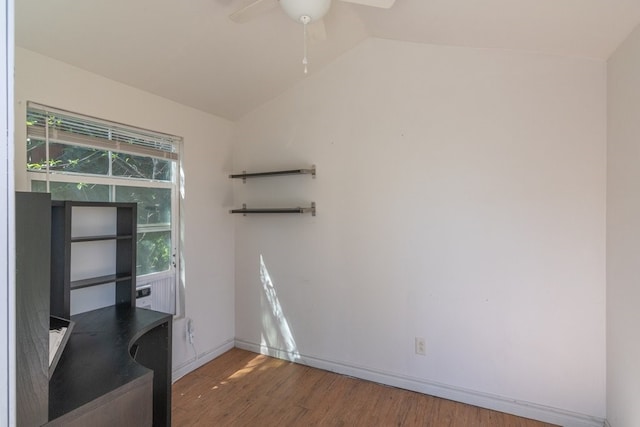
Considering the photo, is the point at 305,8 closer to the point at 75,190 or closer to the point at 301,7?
the point at 301,7

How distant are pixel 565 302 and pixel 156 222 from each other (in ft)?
9.78

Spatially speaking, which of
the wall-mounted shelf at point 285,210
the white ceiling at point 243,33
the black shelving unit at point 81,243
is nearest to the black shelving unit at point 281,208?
the wall-mounted shelf at point 285,210

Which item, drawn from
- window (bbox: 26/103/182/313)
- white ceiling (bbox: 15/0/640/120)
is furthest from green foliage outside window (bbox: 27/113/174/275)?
white ceiling (bbox: 15/0/640/120)

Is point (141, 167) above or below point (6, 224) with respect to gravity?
above

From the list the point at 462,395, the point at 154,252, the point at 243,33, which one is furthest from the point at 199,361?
the point at 243,33

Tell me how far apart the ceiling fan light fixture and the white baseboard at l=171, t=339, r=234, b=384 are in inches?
105

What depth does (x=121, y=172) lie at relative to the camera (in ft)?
7.75

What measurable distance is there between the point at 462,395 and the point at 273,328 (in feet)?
5.43

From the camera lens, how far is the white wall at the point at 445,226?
207 centimetres

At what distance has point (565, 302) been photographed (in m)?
2.10

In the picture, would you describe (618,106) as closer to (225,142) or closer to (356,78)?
(356,78)

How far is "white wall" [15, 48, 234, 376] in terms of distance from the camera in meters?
1.95

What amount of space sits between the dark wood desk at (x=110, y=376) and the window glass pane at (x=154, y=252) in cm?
53

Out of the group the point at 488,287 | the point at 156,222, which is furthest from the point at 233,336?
the point at 488,287
